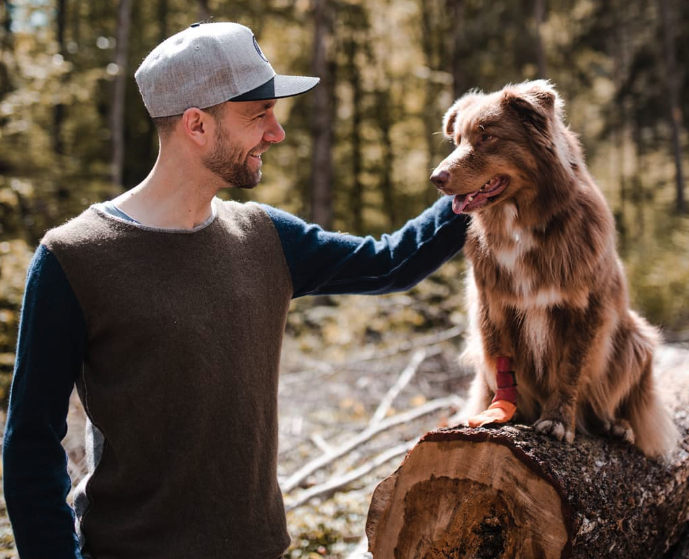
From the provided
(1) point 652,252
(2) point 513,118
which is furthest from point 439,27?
(2) point 513,118

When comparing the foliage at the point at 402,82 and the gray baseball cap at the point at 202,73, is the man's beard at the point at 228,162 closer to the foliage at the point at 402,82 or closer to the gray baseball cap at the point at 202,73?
the gray baseball cap at the point at 202,73

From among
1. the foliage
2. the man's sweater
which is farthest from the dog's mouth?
the foliage

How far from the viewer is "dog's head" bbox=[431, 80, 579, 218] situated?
2625 millimetres

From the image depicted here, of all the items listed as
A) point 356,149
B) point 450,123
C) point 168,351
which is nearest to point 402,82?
point 356,149

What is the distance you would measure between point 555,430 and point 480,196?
3.63ft

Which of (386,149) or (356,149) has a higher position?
(356,149)

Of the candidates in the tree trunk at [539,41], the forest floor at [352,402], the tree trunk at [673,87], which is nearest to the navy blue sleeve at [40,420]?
the forest floor at [352,402]

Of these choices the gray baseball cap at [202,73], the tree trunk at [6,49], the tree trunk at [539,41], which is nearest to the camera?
the gray baseball cap at [202,73]

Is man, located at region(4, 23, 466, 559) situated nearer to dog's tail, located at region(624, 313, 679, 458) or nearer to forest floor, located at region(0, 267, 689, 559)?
forest floor, located at region(0, 267, 689, 559)

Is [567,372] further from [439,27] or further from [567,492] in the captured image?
[439,27]

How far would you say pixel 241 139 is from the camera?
2168mm

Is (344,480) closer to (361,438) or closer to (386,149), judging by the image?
(361,438)

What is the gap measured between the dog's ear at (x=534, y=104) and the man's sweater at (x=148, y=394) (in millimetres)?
1368

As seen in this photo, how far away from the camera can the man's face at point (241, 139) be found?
7.00 ft
